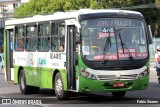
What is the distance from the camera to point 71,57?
16.5 metres

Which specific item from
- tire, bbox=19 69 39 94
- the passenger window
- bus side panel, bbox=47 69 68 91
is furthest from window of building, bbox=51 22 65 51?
tire, bbox=19 69 39 94

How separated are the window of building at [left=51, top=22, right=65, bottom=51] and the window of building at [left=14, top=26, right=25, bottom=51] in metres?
3.19

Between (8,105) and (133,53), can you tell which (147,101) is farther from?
(8,105)

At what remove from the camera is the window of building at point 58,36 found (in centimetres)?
1708

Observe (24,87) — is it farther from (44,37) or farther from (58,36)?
(58,36)

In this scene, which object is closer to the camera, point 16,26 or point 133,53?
point 133,53

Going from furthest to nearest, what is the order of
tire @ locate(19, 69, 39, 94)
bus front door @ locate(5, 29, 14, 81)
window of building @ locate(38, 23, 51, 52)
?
bus front door @ locate(5, 29, 14, 81), tire @ locate(19, 69, 39, 94), window of building @ locate(38, 23, 51, 52)

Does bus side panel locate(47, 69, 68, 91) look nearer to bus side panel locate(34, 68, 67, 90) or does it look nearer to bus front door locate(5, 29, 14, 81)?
bus side panel locate(34, 68, 67, 90)

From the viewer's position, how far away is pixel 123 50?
15.9 meters

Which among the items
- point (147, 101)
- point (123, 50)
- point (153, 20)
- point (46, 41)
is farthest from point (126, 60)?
point (153, 20)

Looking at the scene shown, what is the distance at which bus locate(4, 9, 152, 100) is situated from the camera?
51.2ft

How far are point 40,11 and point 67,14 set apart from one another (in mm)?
60205

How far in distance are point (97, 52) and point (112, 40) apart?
2.00 ft

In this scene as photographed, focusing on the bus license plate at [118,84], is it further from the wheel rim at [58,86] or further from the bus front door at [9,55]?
the bus front door at [9,55]
